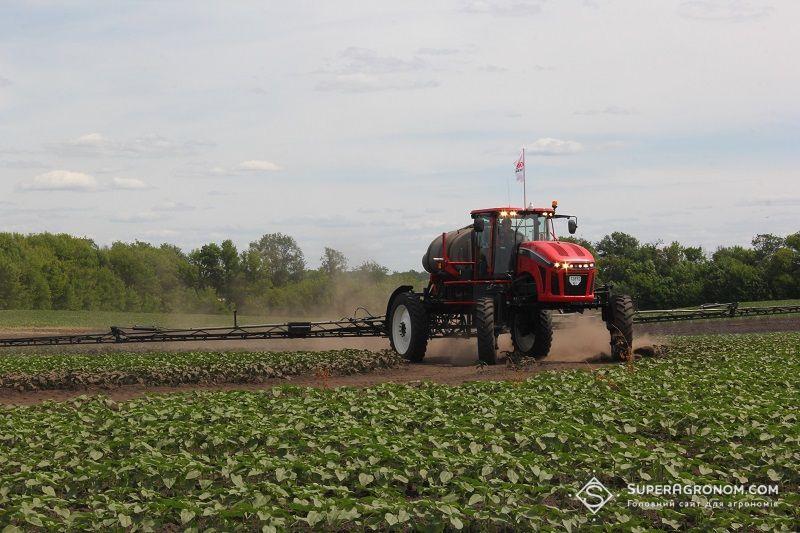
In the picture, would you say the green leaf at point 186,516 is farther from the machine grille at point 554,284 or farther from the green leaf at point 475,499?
the machine grille at point 554,284

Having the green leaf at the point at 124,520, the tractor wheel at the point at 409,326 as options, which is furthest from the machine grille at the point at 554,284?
the green leaf at the point at 124,520

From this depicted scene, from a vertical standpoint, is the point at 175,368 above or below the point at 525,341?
below

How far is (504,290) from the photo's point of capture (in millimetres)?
19969

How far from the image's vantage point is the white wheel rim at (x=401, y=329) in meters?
21.7

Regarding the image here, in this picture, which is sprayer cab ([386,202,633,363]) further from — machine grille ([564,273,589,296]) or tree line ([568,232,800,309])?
tree line ([568,232,800,309])

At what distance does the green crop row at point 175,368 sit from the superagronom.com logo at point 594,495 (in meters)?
11.0

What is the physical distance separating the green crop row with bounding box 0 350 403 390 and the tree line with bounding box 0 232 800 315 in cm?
2868

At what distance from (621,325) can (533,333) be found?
96.6 inches

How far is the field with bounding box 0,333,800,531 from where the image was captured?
7.60 m

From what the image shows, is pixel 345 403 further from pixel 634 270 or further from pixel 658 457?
pixel 634 270

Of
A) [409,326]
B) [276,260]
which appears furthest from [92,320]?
[409,326]

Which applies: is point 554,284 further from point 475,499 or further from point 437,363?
point 475,499

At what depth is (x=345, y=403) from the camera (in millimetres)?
13344

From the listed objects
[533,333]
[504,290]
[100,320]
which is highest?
[504,290]
